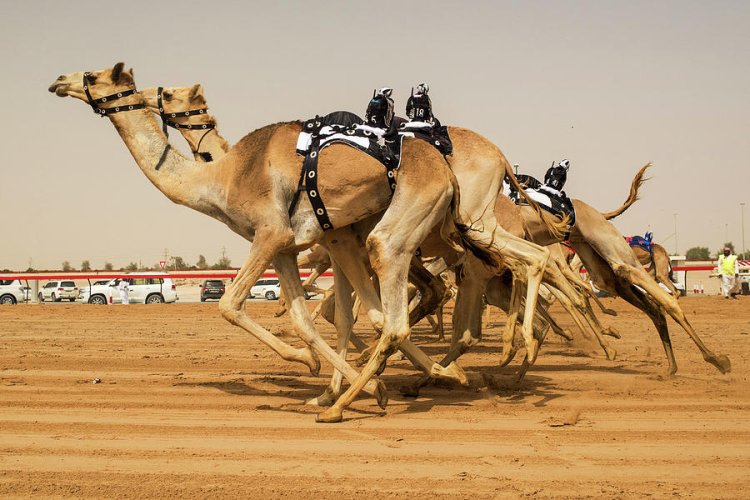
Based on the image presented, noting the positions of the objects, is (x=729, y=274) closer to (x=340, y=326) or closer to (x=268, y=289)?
(x=268, y=289)

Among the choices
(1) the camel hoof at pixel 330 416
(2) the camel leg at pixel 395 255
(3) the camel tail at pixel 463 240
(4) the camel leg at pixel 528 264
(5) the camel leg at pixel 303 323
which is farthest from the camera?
(3) the camel tail at pixel 463 240

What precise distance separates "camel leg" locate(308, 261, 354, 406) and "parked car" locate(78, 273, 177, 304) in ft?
89.5

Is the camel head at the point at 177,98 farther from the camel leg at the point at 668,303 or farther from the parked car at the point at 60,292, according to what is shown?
the parked car at the point at 60,292

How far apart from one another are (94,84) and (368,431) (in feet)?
16.7

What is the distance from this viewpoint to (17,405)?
27.8 feet

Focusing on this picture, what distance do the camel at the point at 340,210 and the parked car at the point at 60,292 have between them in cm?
3082

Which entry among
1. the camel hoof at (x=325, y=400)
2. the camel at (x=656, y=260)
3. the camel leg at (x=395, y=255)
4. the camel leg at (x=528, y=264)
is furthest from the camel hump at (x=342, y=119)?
the camel at (x=656, y=260)

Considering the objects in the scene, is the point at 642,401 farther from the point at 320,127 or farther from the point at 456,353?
the point at 320,127

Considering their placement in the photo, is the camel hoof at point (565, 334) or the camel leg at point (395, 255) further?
the camel hoof at point (565, 334)

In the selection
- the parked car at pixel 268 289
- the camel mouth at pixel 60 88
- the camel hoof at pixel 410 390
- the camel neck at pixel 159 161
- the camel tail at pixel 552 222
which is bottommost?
the parked car at pixel 268 289

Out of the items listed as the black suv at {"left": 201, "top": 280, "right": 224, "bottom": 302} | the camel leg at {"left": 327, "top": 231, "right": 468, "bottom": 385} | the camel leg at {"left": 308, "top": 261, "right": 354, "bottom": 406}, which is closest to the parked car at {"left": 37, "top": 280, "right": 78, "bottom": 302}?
the black suv at {"left": 201, "top": 280, "right": 224, "bottom": 302}

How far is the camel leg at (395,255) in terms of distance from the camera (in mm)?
8203

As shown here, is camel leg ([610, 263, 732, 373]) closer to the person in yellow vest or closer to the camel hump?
the camel hump

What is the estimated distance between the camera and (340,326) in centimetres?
941
